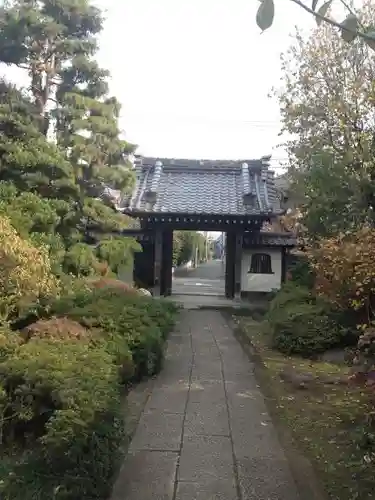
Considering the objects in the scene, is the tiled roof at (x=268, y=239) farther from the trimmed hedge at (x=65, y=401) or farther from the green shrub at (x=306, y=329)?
the trimmed hedge at (x=65, y=401)

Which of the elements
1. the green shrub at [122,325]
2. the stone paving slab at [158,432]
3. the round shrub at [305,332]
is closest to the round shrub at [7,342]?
the green shrub at [122,325]

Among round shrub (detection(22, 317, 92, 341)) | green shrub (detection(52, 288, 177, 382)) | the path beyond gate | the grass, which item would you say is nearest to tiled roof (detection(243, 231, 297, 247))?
the path beyond gate

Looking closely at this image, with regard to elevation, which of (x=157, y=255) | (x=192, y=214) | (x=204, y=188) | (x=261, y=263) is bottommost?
(x=261, y=263)

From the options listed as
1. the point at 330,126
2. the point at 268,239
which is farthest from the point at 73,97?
the point at 268,239

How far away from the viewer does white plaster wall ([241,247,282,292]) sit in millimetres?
18062

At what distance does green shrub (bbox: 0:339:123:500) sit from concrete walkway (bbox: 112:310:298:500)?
346 millimetres

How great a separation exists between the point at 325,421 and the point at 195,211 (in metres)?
12.0

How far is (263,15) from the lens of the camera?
153cm

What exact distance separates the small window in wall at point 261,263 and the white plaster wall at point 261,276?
12 centimetres

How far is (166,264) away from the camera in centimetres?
1814

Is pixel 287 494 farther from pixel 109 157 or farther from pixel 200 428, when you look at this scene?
pixel 109 157

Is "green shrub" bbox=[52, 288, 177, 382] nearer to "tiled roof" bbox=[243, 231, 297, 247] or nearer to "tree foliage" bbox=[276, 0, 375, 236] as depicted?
"tree foliage" bbox=[276, 0, 375, 236]

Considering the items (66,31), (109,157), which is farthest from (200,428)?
(66,31)

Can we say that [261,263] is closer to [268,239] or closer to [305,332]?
[268,239]
